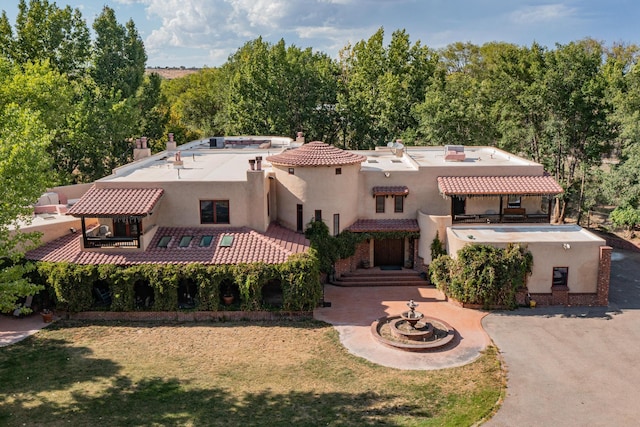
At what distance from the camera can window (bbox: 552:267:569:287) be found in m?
27.1

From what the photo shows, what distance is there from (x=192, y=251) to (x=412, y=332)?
11.7m

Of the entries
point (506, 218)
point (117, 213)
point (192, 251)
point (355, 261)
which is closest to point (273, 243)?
point (192, 251)

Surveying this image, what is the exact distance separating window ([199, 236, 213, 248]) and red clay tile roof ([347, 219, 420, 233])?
8503 mm

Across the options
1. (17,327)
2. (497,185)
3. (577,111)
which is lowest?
(17,327)

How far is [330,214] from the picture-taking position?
101 feet

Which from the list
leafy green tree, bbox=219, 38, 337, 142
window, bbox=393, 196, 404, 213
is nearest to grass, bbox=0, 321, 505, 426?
window, bbox=393, 196, 404, 213

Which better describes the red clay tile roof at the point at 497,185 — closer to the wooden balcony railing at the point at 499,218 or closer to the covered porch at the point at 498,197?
the covered porch at the point at 498,197

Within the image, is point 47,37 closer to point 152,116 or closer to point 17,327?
point 152,116

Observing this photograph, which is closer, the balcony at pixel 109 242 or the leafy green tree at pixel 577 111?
the balcony at pixel 109 242

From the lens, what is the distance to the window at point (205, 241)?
89.2ft

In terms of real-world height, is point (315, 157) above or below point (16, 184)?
above

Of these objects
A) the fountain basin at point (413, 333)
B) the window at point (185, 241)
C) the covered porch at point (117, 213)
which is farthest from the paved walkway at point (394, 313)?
the covered porch at point (117, 213)

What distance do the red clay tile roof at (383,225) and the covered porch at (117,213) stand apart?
1159 centimetres

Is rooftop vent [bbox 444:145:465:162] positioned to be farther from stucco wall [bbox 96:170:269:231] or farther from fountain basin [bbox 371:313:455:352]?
fountain basin [bbox 371:313:455:352]
